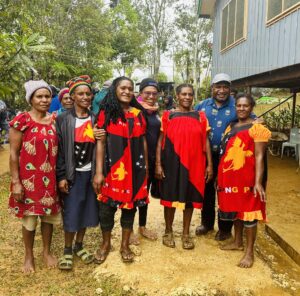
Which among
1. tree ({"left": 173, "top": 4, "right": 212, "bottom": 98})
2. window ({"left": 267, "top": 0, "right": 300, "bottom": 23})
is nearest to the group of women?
window ({"left": 267, "top": 0, "right": 300, "bottom": 23})

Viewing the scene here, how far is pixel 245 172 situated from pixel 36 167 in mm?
1823

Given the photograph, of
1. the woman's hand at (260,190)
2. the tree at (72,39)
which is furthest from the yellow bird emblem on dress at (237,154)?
the tree at (72,39)

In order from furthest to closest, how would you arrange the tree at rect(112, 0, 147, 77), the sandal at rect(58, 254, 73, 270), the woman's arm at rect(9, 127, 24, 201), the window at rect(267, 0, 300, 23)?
the tree at rect(112, 0, 147, 77) < the window at rect(267, 0, 300, 23) < the sandal at rect(58, 254, 73, 270) < the woman's arm at rect(9, 127, 24, 201)

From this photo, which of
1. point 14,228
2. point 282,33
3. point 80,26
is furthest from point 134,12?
point 14,228

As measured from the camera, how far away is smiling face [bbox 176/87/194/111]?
3293 mm

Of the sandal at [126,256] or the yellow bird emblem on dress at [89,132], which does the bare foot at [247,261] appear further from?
the yellow bird emblem on dress at [89,132]

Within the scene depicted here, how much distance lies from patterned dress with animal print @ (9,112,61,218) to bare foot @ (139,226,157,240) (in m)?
1.24

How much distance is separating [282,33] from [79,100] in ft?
13.9

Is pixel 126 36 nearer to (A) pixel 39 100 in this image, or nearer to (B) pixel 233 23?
(B) pixel 233 23

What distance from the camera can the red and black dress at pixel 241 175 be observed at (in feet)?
10.1

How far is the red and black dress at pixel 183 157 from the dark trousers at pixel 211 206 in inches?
11.5

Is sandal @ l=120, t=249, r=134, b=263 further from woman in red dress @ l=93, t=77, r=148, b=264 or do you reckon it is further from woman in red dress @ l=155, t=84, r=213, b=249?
woman in red dress @ l=155, t=84, r=213, b=249

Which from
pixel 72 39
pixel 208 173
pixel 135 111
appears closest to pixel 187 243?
pixel 208 173

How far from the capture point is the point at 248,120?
10.5 feet
